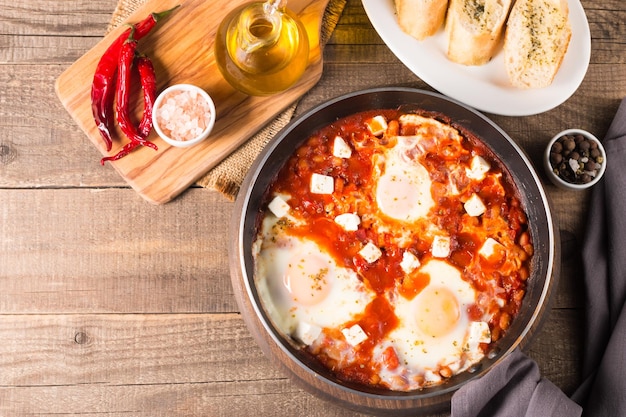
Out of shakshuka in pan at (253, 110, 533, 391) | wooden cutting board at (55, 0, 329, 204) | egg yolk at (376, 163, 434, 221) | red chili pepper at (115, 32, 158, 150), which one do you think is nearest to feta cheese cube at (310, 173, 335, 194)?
shakshuka in pan at (253, 110, 533, 391)

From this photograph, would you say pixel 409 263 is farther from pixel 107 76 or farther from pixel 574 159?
pixel 107 76

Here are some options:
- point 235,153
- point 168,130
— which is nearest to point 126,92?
point 168,130

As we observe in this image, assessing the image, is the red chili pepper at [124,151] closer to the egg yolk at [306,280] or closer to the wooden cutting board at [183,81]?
the wooden cutting board at [183,81]

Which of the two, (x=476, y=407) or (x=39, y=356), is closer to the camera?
(x=476, y=407)

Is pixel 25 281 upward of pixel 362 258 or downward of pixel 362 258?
downward

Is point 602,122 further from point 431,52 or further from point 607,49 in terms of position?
point 431,52

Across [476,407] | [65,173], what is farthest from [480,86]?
[65,173]
